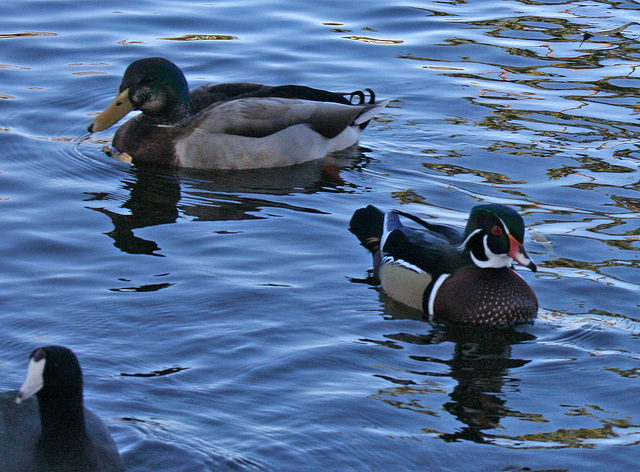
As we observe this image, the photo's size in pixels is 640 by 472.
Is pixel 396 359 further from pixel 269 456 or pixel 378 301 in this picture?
pixel 269 456

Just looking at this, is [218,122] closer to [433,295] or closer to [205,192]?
[205,192]

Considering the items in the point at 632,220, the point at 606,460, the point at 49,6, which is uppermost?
the point at 49,6

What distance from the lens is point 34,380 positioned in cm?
540

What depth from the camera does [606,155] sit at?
37.3 feet

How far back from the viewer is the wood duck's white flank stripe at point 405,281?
8.46 metres

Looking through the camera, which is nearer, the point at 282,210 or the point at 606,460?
the point at 606,460

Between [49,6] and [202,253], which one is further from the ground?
[49,6]

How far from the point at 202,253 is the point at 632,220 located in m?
3.46

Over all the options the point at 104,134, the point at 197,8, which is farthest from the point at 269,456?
the point at 197,8

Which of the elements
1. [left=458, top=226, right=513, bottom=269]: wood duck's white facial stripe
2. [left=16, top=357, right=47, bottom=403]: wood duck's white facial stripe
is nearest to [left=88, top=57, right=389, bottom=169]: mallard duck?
[left=458, top=226, right=513, bottom=269]: wood duck's white facial stripe

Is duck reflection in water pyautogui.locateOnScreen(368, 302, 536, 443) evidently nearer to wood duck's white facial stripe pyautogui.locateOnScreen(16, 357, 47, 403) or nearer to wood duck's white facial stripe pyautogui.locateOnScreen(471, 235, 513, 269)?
wood duck's white facial stripe pyautogui.locateOnScreen(471, 235, 513, 269)

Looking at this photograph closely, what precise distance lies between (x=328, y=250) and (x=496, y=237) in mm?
1584

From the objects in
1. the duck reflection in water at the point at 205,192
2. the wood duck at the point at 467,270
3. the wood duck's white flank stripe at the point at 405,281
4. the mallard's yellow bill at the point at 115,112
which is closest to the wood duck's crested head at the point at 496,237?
the wood duck at the point at 467,270

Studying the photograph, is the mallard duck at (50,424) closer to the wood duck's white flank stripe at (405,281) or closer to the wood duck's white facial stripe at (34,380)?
the wood duck's white facial stripe at (34,380)
